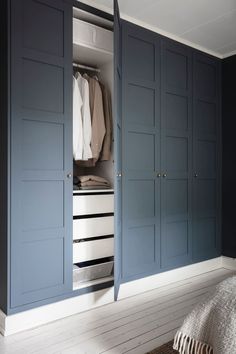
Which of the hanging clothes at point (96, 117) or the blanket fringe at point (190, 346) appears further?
the hanging clothes at point (96, 117)

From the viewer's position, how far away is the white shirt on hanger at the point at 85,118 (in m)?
2.56

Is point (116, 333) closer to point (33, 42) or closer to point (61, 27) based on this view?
point (33, 42)

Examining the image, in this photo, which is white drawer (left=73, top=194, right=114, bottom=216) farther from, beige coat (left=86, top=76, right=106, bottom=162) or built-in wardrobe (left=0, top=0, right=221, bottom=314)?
beige coat (left=86, top=76, right=106, bottom=162)

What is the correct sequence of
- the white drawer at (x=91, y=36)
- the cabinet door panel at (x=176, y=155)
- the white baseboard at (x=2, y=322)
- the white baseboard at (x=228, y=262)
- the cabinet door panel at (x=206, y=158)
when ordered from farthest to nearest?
1. the white baseboard at (x=228, y=262)
2. the cabinet door panel at (x=206, y=158)
3. the cabinet door panel at (x=176, y=155)
4. the white drawer at (x=91, y=36)
5. the white baseboard at (x=2, y=322)

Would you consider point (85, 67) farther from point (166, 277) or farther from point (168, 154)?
point (166, 277)

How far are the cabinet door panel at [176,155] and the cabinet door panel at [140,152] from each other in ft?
0.33

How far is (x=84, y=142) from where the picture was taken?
2.55 metres

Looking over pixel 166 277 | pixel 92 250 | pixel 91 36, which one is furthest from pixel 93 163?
pixel 166 277

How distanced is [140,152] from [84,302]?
1.38 metres

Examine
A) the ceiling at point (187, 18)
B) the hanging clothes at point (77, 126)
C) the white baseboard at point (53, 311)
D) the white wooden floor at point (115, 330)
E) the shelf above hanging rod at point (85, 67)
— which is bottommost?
the white wooden floor at point (115, 330)

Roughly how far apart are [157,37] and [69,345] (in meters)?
2.73

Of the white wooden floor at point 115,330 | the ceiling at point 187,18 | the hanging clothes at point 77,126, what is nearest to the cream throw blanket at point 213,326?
the white wooden floor at point 115,330

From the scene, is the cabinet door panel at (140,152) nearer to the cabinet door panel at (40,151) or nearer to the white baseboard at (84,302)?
the white baseboard at (84,302)

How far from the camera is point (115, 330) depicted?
6.88ft
